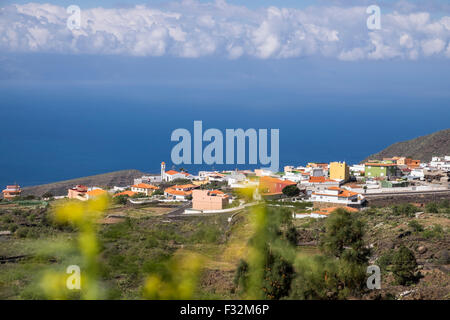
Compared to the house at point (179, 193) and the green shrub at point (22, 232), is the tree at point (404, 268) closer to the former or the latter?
the green shrub at point (22, 232)

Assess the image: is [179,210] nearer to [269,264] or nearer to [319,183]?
[319,183]

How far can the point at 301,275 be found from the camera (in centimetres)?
554

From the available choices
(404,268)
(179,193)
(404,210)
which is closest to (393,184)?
(404,210)

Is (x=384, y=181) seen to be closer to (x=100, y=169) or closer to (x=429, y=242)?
(x=429, y=242)

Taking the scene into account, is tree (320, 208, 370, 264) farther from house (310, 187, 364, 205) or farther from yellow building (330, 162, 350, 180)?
yellow building (330, 162, 350, 180)

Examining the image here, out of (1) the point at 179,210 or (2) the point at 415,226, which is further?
(1) the point at 179,210

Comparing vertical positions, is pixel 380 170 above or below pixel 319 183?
above

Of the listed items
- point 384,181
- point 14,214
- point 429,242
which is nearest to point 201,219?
point 14,214

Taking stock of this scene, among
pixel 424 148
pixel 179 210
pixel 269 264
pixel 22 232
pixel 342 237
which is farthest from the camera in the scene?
pixel 424 148

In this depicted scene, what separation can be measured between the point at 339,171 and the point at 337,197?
5.23 m

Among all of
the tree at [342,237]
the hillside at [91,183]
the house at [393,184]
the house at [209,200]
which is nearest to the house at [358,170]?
the house at [393,184]

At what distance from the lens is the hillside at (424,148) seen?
3597 cm

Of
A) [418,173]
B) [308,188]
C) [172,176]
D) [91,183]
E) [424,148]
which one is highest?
[424,148]

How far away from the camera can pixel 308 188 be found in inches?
859
